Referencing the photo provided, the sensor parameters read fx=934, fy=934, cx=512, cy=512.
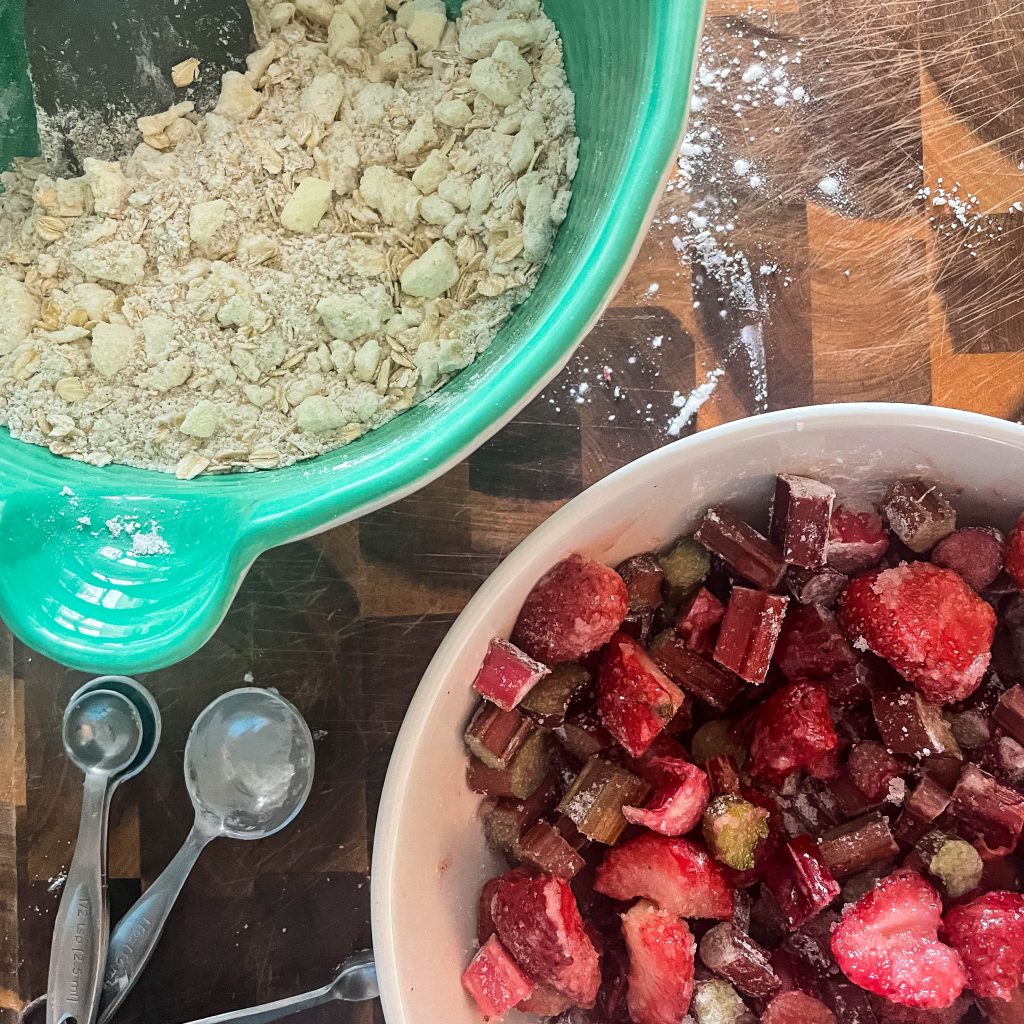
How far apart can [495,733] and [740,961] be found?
1.10ft

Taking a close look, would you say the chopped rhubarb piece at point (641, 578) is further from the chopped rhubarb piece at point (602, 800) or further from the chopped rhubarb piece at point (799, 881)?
the chopped rhubarb piece at point (799, 881)

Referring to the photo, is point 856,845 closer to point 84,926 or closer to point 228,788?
point 228,788

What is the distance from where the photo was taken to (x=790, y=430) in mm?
918

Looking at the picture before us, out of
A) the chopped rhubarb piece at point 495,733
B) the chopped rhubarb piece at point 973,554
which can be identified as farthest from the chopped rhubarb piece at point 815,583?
the chopped rhubarb piece at point 495,733

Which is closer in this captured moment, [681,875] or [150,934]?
[681,875]

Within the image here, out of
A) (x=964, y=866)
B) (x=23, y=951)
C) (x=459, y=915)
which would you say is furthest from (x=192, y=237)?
(x=964, y=866)

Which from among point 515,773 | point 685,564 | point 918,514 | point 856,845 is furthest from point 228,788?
point 918,514

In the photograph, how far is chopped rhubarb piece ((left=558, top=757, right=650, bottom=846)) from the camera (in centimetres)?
97

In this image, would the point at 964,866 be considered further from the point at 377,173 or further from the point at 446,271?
the point at 377,173

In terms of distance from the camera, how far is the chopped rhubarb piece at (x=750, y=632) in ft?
3.17

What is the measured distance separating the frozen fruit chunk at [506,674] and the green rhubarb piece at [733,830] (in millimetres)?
231

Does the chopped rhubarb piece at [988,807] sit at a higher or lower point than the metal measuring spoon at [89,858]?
higher

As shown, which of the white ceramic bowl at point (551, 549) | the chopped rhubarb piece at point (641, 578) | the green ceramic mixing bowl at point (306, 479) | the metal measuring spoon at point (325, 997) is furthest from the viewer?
the metal measuring spoon at point (325, 997)

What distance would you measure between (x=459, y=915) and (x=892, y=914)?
0.44 m
